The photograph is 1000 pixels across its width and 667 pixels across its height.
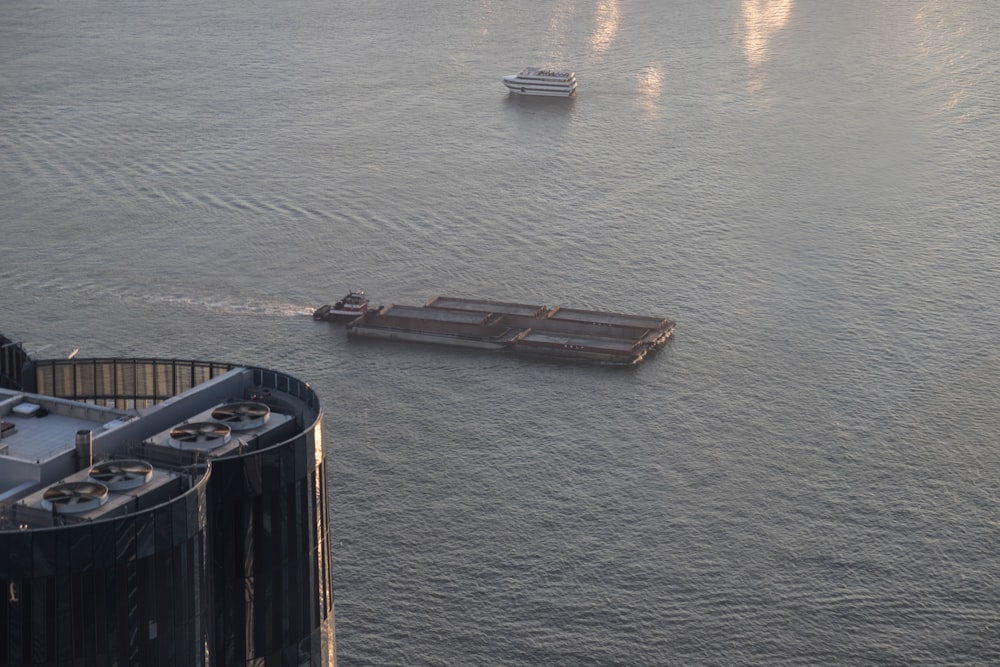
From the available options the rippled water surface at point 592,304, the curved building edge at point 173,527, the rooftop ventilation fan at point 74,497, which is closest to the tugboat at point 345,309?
the rippled water surface at point 592,304

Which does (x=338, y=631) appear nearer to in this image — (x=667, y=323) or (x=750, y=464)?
(x=750, y=464)

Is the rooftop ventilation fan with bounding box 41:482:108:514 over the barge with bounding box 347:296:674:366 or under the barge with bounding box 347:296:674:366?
over

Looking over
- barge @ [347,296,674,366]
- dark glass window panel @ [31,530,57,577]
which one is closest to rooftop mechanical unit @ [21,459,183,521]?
dark glass window panel @ [31,530,57,577]

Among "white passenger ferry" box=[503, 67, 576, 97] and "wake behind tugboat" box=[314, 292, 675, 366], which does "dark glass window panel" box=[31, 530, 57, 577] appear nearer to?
"wake behind tugboat" box=[314, 292, 675, 366]

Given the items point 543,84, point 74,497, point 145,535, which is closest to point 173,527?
point 145,535

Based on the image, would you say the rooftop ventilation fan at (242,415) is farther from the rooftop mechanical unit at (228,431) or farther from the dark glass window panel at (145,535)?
the dark glass window panel at (145,535)
